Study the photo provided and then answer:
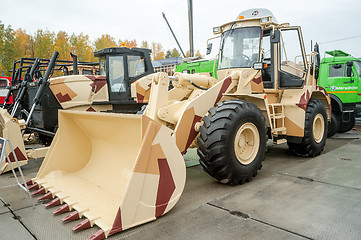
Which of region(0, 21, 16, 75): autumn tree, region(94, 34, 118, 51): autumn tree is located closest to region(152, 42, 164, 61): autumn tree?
region(94, 34, 118, 51): autumn tree

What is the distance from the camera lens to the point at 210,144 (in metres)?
3.52

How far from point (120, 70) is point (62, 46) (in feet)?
103

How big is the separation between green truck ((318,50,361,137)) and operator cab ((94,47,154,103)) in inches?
234

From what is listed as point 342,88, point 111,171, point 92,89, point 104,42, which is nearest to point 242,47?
point 111,171

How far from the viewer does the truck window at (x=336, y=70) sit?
8773mm

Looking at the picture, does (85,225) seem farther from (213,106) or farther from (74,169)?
(213,106)

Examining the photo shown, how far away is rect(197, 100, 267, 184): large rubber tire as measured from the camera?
11.6ft

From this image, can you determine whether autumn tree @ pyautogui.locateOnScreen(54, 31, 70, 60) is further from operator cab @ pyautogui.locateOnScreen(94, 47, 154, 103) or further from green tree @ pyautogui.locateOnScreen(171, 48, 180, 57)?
green tree @ pyautogui.locateOnScreen(171, 48, 180, 57)

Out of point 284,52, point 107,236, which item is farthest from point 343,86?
point 107,236

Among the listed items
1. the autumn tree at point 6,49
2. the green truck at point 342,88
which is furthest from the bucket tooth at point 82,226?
the autumn tree at point 6,49

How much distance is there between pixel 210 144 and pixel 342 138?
6217mm

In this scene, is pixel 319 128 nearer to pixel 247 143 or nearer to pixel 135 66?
pixel 247 143

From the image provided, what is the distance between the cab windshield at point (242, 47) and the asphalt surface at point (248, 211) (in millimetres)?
1980

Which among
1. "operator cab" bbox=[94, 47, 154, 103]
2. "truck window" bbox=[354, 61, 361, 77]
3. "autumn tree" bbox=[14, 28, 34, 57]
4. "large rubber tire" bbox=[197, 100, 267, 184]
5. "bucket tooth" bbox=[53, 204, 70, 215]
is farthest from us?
"autumn tree" bbox=[14, 28, 34, 57]
